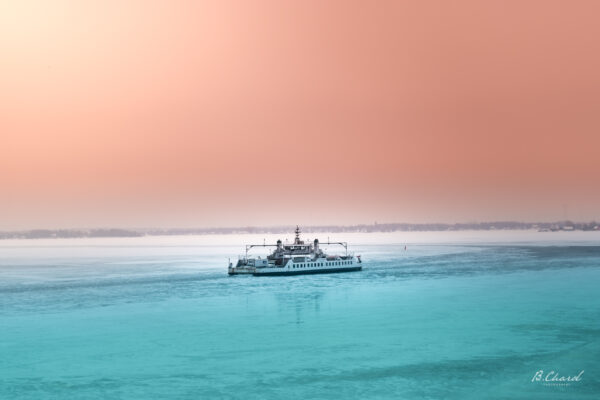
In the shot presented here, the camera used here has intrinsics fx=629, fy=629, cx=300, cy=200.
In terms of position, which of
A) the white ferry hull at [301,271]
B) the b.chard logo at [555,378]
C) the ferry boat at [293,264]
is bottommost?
the b.chard logo at [555,378]

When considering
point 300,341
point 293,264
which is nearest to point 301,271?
point 293,264

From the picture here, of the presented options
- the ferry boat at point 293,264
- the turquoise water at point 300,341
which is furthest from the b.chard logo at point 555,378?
the ferry boat at point 293,264

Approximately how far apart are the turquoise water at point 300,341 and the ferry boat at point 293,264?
18.1m

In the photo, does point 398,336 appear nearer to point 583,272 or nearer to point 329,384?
point 329,384

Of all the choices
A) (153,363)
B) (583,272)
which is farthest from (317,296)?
(583,272)

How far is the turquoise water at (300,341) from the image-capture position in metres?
30.7

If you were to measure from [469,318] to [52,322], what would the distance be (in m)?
33.7

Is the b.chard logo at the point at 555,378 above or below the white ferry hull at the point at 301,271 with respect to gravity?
below

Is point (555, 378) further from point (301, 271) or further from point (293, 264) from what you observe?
point (301, 271)

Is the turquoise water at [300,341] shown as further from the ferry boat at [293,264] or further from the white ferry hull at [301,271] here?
the ferry boat at [293,264]

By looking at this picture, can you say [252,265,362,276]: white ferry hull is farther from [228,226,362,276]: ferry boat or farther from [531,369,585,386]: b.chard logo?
[531,369,585,386]: b.chard logo

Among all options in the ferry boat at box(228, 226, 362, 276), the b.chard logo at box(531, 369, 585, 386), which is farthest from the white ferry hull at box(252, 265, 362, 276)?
the b.chard logo at box(531, 369, 585, 386)

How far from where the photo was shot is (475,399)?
28.1 m

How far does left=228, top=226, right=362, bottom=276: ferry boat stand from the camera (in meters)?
96.1
